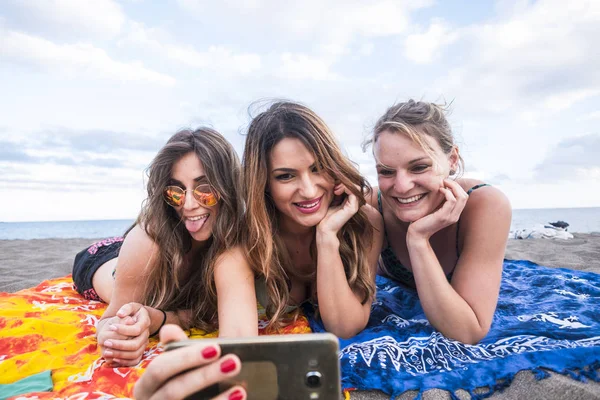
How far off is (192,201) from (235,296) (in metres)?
0.82

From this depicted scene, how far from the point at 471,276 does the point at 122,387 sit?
246cm

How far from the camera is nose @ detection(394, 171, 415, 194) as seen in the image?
282cm

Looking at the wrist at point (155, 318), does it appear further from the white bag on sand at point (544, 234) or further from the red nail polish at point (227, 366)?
the white bag on sand at point (544, 234)

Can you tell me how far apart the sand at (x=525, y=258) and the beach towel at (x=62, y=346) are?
4.19 ft

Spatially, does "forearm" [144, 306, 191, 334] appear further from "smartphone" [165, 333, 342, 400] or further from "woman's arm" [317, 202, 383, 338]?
"smartphone" [165, 333, 342, 400]

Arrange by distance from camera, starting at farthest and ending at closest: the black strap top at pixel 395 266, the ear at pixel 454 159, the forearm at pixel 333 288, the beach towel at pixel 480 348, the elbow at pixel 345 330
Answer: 1. the black strap top at pixel 395 266
2. the ear at pixel 454 159
3. the elbow at pixel 345 330
4. the forearm at pixel 333 288
5. the beach towel at pixel 480 348

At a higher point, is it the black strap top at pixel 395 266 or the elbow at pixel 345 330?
the black strap top at pixel 395 266

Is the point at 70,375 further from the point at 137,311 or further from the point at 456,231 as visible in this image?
the point at 456,231

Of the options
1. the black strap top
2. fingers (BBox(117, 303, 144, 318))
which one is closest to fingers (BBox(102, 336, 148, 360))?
fingers (BBox(117, 303, 144, 318))

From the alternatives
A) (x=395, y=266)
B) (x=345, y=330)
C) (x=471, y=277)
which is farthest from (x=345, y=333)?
(x=395, y=266)

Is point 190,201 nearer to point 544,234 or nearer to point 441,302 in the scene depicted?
point 441,302

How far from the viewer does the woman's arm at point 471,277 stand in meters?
2.66

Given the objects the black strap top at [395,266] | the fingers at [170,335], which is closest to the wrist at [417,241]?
the black strap top at [395,266]

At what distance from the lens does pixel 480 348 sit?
267 centimetres
